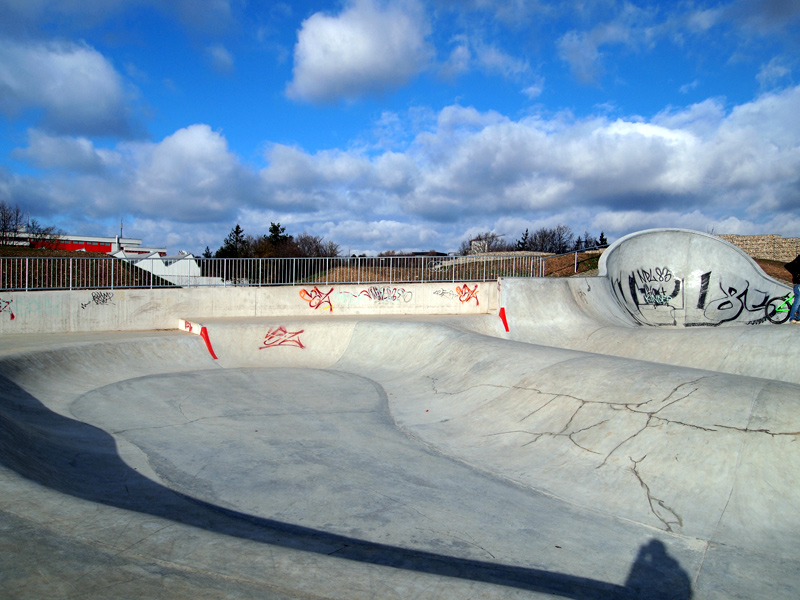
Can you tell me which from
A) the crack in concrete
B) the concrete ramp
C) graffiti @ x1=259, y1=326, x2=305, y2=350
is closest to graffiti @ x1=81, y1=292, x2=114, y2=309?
graffiti @ x1=259, y1=326, x2=305, y2=350

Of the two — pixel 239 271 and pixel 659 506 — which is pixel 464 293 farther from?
pixel 659 506

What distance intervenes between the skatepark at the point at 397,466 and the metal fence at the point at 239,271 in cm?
182

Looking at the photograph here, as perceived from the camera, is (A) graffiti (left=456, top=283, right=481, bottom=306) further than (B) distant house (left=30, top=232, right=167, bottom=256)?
No

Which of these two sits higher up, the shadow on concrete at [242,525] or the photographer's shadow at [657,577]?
the shadow on concrete at [242,525]

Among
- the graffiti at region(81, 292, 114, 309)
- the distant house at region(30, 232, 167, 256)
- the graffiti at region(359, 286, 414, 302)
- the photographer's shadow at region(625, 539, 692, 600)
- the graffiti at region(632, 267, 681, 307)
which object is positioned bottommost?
the photographer's shadow at region(625, 539, 692, 600)

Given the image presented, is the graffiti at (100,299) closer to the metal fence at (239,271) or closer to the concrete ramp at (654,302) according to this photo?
the metal fence at (239,271)

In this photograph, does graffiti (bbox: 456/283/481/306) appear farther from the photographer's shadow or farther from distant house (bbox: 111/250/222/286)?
the photographer's shadow

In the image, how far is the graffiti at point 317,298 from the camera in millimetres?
19484

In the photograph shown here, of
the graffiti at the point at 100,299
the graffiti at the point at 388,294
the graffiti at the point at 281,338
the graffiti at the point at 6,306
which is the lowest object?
the graffiti at the point at 281,338

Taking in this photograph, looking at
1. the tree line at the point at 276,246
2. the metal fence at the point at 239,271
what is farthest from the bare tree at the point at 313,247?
the metal fence at the point at 239,271

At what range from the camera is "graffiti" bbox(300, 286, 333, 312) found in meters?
19.5

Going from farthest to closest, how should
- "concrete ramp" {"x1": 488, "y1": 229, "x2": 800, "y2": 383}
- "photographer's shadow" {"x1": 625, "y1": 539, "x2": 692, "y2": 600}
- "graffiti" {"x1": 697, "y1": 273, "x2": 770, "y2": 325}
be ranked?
1. "graffiti" {"x1": 697, "y1": 273, "x2": 770, "y2": 325}
2. "concrete ramp" {"x1": 488, "y1": 229, "x2": 800, "y2": 383}
3. "photographer's shadow" {"x1": 625, "y1": 539, "x2": 692, "y2": 600}

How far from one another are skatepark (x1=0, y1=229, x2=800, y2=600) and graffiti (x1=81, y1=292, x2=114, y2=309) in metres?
0.74

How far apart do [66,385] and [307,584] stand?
10857 mm
